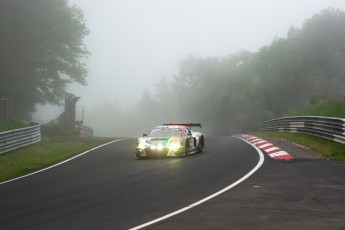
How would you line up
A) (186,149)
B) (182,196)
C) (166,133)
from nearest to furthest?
(182,196) → (186,149) → (166,133)

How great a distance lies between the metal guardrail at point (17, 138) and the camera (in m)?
20.2

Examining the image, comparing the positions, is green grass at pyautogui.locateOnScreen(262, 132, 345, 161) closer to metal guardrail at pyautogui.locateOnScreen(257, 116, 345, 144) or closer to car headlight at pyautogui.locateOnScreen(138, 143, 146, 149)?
metal guardrail at pyautogui.locateOnScreen(257, 116, 345, 144)

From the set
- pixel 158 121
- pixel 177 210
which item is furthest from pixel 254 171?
pixel 158 121

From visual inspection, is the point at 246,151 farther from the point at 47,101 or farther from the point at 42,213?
the point at 47,101

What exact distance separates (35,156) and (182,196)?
12027mm

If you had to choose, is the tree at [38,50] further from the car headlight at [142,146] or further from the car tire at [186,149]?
the car tire at [186,149]

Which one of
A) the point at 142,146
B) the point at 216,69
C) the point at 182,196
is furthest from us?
the point at 216,69

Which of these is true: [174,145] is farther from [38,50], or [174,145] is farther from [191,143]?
[38,50]

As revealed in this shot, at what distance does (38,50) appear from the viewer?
133 ft

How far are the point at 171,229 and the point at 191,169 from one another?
6429 millimetres

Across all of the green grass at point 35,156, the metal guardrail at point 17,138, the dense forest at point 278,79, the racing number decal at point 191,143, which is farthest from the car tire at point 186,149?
the dense forest at point 278,79

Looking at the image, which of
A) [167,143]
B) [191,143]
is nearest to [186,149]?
[191,143]

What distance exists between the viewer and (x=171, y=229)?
6.32m

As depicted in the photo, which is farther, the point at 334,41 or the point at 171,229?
the point at 334,41
